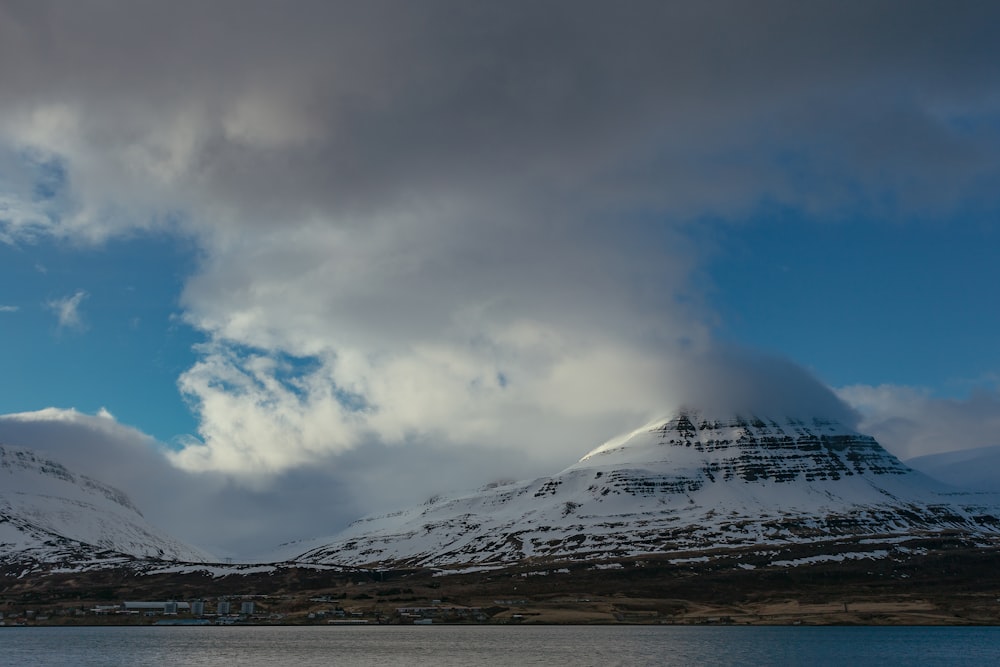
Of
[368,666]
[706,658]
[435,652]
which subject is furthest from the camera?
[435,652]

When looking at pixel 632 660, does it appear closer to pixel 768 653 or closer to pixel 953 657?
pixel 768 653

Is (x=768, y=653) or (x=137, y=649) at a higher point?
(x=137, y=649)

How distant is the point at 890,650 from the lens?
18762cm

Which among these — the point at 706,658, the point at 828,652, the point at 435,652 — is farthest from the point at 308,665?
the point at 828,652

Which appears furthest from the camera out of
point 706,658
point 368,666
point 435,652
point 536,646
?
point 536,646

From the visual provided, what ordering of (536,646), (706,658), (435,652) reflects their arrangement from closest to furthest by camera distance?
1. (706,658)
2. (435,652)
3. (536,646)

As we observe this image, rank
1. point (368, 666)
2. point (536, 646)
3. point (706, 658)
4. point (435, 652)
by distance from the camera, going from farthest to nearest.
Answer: point (536, 646) → point (435, 652) → point (706, 658) → point (368, 666)

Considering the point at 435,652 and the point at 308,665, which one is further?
the point at 435,652

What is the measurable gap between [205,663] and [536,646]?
69.0 meters

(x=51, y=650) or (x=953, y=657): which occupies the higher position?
(x=51, y=650)

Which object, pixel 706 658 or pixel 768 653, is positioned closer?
pixel 706 658

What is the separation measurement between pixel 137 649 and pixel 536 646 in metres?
82.9

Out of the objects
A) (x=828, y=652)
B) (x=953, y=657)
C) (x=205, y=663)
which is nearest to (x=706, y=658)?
(x=828, y=652)

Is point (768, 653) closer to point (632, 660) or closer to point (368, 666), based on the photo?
point (632, 660)
